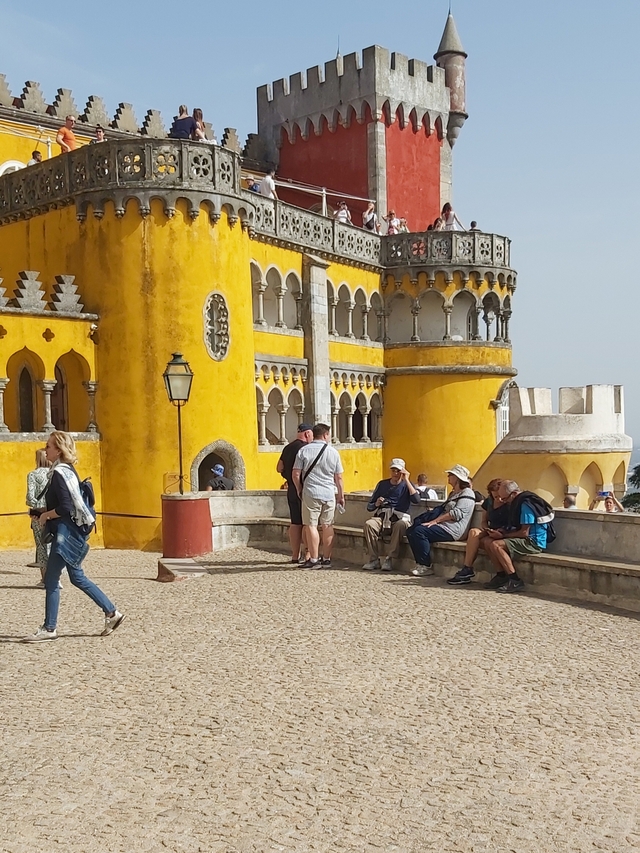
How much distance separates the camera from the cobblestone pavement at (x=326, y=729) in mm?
4770

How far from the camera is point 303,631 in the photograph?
29.5 feet

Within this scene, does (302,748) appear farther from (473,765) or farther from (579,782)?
(579,782)

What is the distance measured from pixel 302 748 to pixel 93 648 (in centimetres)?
321

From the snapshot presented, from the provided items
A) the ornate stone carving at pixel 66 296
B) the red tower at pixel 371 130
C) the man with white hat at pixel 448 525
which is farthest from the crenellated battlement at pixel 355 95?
the man with white hat at pixel 448 525

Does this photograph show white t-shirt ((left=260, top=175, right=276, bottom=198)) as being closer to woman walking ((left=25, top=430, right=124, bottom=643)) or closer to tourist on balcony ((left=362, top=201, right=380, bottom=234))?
tourist on balcony ((left=362, top=201, right=380, bottom=234))

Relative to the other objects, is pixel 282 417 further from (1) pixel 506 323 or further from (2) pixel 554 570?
(2) pixel 554 570

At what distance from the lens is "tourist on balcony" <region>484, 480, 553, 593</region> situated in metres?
10.8

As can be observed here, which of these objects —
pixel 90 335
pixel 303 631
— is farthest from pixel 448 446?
pixel 303 631

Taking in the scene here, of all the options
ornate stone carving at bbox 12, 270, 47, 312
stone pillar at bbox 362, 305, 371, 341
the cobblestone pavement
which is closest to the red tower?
stone pillar at bbox 362, 305, 371, 341

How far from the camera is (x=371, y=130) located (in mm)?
30484

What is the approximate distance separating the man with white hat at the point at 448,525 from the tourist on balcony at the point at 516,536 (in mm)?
928

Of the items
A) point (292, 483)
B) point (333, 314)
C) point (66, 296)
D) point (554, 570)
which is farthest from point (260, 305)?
point (554, 570)

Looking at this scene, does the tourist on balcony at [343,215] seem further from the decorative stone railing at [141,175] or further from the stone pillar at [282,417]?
the decorative stone railing at [141,175]

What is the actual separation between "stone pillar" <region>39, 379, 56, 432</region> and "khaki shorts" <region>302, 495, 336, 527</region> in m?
7.17
